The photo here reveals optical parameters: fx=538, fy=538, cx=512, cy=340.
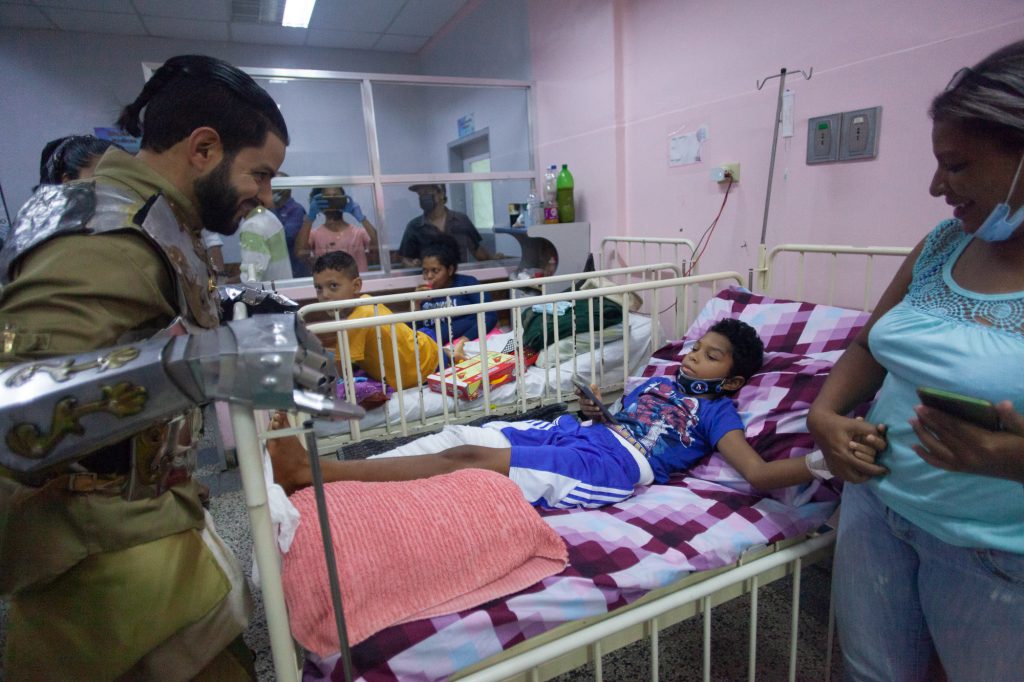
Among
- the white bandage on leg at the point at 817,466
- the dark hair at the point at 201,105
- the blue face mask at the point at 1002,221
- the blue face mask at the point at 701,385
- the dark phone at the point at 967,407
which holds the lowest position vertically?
the white bandage on leg at the point at 817,466

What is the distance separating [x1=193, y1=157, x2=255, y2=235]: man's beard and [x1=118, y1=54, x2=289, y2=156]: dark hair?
0.04 metres

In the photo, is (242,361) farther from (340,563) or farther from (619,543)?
(619,543)

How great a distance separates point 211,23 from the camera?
486 cm

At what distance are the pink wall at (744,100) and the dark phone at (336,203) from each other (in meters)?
1.62

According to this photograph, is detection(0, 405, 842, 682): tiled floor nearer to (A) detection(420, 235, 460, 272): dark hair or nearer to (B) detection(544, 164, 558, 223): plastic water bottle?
(A) detection(420, 235, 460, 272): dark hair

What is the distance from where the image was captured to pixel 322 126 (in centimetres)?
459

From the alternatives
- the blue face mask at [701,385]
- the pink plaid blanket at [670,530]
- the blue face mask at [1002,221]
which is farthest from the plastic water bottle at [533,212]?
the blue face mask at [1002,221]

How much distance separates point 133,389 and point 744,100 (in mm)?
2747

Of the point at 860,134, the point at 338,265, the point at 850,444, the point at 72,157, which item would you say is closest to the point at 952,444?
the point at 850,444

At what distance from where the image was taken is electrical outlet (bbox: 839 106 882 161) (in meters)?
2.03

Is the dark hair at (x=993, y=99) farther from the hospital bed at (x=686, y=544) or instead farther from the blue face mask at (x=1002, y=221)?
the hospital bed at (x=686, y=544)

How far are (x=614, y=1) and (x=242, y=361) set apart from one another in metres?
3.37

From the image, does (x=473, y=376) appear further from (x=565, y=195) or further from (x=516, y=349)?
(x=565, y=195)

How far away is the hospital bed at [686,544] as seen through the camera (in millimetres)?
943
